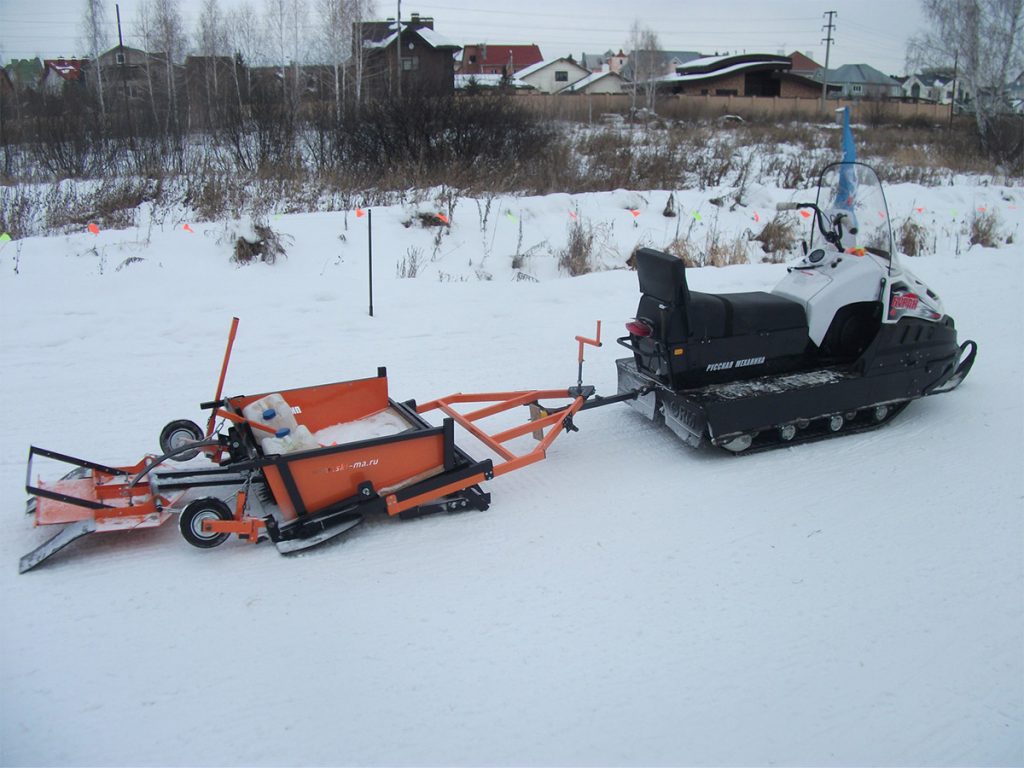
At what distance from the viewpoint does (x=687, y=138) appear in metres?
22.2

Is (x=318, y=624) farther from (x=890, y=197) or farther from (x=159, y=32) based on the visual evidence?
(x=159, y=32)

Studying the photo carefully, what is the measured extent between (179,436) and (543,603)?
2402mm

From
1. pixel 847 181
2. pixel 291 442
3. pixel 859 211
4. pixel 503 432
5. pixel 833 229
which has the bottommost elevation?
pixel 503 432

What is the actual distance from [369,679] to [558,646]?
0.79 m

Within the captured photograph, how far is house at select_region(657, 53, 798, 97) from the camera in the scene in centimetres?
5166

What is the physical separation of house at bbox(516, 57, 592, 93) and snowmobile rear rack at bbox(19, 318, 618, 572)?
63.3 metres

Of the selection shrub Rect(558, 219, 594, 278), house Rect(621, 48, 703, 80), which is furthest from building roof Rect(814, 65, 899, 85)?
shrub Rect(558, 219, 594, 278)

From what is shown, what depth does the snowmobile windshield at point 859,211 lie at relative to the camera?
5.55m

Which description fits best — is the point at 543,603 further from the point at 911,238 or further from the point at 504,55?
the point at 504,55

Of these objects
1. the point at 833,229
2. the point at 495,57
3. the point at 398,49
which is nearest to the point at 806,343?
the point at 833,229

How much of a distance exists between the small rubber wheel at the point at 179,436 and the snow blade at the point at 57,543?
2.40ft

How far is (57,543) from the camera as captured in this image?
3.70m

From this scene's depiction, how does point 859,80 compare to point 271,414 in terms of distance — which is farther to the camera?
point 859,80

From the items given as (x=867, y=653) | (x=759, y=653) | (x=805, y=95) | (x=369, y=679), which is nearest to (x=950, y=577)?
(x=867, y=653)
